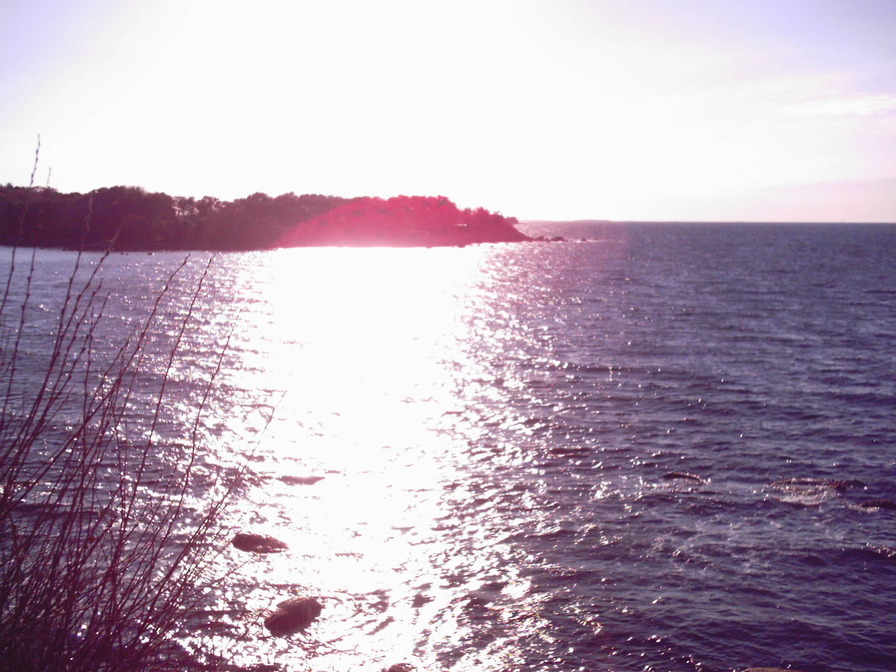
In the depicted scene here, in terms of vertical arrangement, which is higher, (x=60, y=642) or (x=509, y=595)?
(x=60, y=642)

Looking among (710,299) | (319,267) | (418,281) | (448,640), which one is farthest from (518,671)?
(319,267)

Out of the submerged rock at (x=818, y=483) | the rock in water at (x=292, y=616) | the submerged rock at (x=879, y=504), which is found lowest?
the rock in water at (x=292, y=616)

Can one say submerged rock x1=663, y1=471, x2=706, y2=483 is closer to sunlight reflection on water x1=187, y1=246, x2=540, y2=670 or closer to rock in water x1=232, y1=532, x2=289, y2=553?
sunlight reflection on water x1=187, y1=246, x2=540, y2=670

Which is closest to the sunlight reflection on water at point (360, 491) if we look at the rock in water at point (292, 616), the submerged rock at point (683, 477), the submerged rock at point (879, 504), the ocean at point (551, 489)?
the ocean at point (551, 489)

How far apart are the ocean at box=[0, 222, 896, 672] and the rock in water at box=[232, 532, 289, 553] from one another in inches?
10.9

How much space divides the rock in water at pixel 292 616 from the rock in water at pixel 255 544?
266 centimetres

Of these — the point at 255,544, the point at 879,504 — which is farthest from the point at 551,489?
the point at 879,504

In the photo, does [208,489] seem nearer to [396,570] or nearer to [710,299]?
[396,570]

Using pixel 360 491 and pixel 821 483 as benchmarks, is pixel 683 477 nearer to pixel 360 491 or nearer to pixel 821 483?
pixel 821 483

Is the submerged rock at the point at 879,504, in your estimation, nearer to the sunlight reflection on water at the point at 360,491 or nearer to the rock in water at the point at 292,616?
the sunlight reflection on water at the point at 360,491

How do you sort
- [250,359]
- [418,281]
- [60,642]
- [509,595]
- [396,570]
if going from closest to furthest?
1. [60,642]
2. [509,595]
3. [396,570]
4. [250,359]
5. [418,281]

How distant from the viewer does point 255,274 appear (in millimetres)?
110062

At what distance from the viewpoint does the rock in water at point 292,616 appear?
14.2 metres

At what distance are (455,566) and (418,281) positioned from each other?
93824mm
